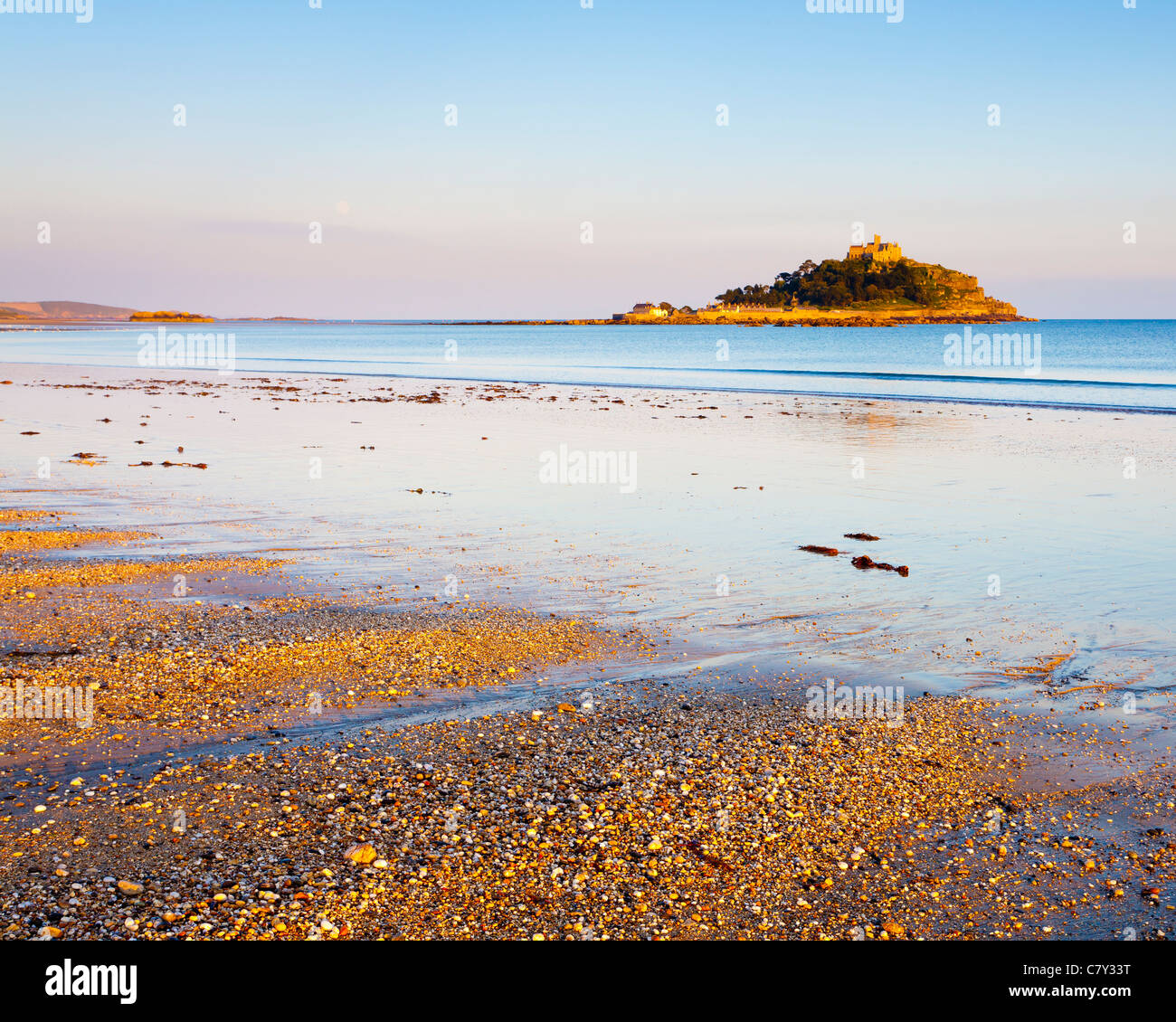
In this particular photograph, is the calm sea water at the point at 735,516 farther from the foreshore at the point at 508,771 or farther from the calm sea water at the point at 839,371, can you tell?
the calm sea water at the point at 839,371

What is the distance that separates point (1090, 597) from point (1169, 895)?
619 cm

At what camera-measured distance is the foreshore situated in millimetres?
4656

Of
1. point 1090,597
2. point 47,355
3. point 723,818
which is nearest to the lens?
point 723,818

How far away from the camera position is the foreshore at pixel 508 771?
4.66 m

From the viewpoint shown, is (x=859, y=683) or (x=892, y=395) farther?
(x=892, y=395)

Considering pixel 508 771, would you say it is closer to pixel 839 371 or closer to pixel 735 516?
pixel 735 516

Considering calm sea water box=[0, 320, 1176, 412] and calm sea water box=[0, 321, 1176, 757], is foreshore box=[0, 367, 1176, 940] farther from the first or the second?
calm sea water box=[0, 320, 1176, 412]

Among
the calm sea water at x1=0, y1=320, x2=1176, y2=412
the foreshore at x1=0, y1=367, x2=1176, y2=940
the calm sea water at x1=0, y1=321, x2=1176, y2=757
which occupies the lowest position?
the foreshore at x1=0, y1=367, x2=1176, y2=940

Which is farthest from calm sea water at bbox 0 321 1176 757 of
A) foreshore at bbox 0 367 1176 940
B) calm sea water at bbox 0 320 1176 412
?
calm sea water at bbox 0 320 1176 412

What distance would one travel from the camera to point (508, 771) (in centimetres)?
607

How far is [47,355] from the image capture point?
78.2 meters

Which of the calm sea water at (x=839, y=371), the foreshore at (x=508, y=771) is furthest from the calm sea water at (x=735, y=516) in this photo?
the calm sea water at (x=839, y=371)
